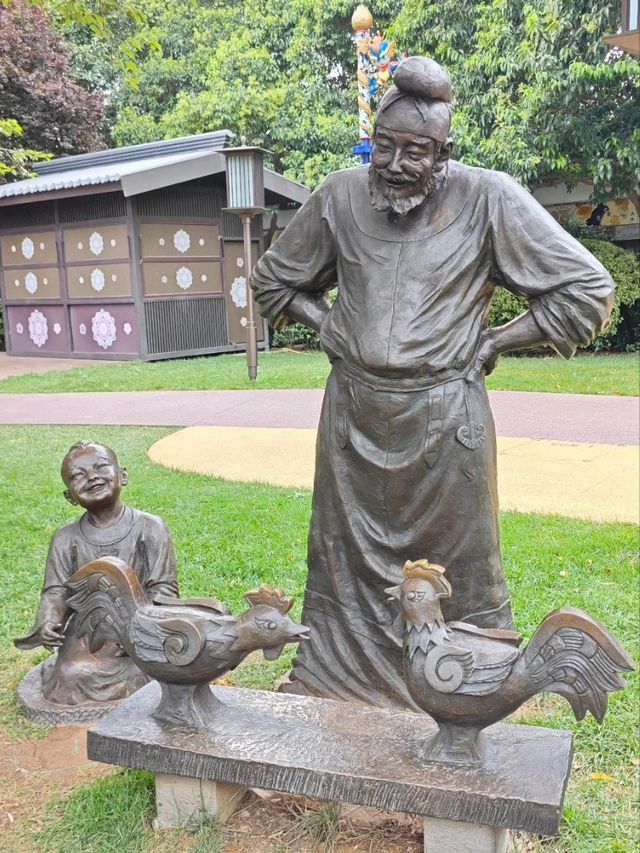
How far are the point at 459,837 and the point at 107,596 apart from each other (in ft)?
4.11

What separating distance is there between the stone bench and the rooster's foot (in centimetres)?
3

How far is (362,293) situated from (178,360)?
509 inches

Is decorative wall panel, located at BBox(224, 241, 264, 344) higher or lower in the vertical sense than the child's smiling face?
higher

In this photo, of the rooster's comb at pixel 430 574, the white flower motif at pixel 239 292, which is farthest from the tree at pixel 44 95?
the rooster's comb at pixel 430 574

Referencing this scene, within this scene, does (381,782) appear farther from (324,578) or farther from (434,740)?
(324,578)

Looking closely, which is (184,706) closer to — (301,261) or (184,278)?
(301,261)

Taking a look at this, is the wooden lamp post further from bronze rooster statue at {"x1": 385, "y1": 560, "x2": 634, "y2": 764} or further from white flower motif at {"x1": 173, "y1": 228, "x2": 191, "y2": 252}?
bronze rooster statue at {"x1": 385, "y1": 560, "x2": 634, "y2": 764}

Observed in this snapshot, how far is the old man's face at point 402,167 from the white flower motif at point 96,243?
532 inches

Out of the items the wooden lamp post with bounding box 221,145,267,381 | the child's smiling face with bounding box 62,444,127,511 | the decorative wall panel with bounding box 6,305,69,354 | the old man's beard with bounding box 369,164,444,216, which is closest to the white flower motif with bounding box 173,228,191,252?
the decorative wall panel with bounding box 6,305,69,354

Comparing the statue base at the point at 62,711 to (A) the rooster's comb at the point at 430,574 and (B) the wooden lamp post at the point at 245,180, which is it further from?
(B) the wooden lamp post at the point at 245,180

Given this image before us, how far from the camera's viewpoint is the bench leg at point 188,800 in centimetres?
275

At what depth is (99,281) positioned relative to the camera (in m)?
15.8

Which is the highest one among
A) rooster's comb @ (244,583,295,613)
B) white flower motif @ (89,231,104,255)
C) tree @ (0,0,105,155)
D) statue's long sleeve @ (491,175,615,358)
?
tree @ (0,0,105,155)

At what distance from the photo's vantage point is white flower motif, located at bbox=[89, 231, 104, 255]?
15.6 m
